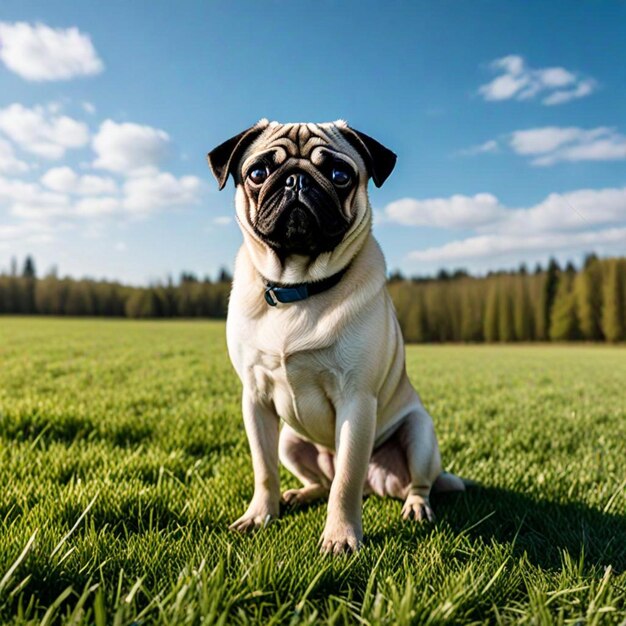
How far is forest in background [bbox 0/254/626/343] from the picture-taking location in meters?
60.4

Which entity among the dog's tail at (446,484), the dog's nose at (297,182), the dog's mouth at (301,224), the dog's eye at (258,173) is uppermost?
the dog's eye at (258,173)

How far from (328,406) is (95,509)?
4.63ft

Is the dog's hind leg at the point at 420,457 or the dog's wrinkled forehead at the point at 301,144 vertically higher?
the dog's wrinkled forehead at the point at 301,144

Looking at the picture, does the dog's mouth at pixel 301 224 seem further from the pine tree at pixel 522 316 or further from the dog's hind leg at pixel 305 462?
the pine tree at pixel 522 316

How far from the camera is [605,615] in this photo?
213 centimetres

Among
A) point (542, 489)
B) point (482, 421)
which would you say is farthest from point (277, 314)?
point (482, 421)

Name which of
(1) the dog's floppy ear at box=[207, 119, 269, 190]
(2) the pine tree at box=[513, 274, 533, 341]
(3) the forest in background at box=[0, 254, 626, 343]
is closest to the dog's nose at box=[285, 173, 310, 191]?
(1) the dog's floppy ear at box=[207, 119, 269, 190]

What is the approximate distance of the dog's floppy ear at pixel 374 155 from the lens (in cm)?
328

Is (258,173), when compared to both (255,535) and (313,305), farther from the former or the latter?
(255,535)

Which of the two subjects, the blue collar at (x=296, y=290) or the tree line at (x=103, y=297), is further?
the tree line at (x=103, y=297)

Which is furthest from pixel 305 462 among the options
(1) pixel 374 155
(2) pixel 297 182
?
(1) pixel 374 155

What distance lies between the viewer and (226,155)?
3.28 m

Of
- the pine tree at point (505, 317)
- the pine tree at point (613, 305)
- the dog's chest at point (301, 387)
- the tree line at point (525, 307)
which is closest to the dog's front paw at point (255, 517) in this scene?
the dog's chest at point (301, 387)

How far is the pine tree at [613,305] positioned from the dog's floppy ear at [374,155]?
6329cm
